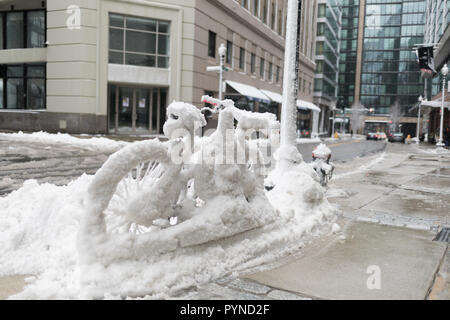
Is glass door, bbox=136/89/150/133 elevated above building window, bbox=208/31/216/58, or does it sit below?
below

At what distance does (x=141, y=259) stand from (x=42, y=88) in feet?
80.6

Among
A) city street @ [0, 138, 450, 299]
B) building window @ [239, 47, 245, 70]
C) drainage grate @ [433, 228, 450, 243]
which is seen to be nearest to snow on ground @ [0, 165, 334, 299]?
city street @ [0, 138, 450, 299]

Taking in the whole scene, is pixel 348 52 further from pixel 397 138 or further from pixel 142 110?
pixel 142 110

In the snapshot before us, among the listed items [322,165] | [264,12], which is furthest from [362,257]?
[264,12]

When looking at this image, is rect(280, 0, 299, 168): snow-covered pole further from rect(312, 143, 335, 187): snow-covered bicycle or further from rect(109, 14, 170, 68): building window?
rect(109, 14, 170, 68): building window

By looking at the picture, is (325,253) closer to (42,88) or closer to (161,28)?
(161,28)

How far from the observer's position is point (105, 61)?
76.4ft

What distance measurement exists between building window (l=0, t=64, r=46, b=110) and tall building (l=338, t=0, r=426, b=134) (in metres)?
98.6

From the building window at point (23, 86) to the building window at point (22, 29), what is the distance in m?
1.47

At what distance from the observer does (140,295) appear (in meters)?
3.18

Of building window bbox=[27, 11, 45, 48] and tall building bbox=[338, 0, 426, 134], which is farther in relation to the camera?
tall building bbox=[338, 0, 426, 134]

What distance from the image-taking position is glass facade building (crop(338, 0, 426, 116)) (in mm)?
113125
